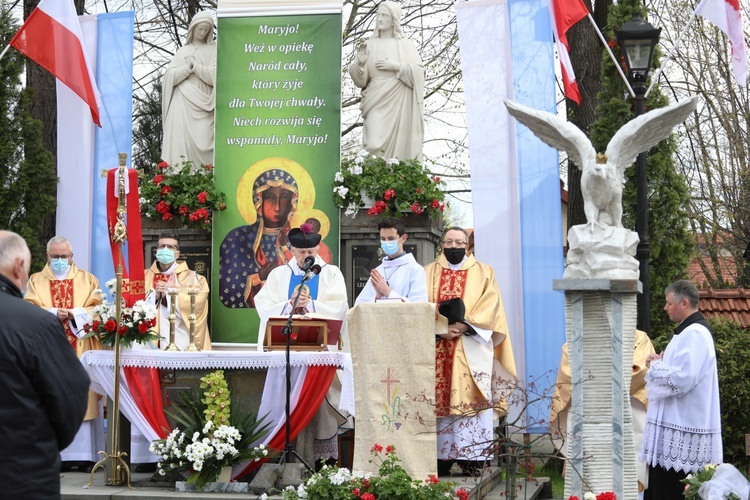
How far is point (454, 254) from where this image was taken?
10523 millimetres

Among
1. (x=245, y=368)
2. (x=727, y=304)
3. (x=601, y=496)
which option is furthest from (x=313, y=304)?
(x=727, y=304)

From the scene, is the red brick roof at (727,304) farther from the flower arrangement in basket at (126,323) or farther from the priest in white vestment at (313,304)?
the flower arrangement in basket at (126,323)

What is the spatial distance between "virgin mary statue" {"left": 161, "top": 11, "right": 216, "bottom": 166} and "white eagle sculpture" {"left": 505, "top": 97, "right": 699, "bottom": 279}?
6003 mm

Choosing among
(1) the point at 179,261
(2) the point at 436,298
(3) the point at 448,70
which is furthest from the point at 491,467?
(3) the point at 448,70

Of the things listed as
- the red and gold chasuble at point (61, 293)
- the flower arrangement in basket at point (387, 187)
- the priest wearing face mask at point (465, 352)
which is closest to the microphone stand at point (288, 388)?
the priest wearing face mask at point (465, 352)

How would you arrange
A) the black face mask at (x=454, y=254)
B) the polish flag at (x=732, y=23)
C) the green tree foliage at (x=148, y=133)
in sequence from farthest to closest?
the green tree foliage at (x=148, y=133), the polish flag at (x=732, y=23), the black face mask at (x=454, y=254)

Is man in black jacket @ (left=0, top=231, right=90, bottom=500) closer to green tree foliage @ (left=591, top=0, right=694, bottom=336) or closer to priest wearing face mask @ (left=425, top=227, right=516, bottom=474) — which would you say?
priest wearing face mask @ (left=425, top=227, right=516, bottom=474)

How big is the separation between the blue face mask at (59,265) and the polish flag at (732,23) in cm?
676

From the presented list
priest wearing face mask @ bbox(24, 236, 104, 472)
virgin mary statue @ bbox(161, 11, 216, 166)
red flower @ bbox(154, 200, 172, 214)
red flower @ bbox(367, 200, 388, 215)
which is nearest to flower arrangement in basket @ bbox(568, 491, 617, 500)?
priest wearing face mask @ bbox(24, 236, 104, 472)

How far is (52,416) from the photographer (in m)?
4.83

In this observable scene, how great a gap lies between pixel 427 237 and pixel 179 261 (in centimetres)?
256

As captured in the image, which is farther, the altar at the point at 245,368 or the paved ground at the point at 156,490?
the altar at the point at 245,368

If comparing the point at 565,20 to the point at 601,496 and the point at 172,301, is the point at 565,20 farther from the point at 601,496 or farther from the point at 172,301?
the point at 601,496

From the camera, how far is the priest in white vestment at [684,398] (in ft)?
28.8
